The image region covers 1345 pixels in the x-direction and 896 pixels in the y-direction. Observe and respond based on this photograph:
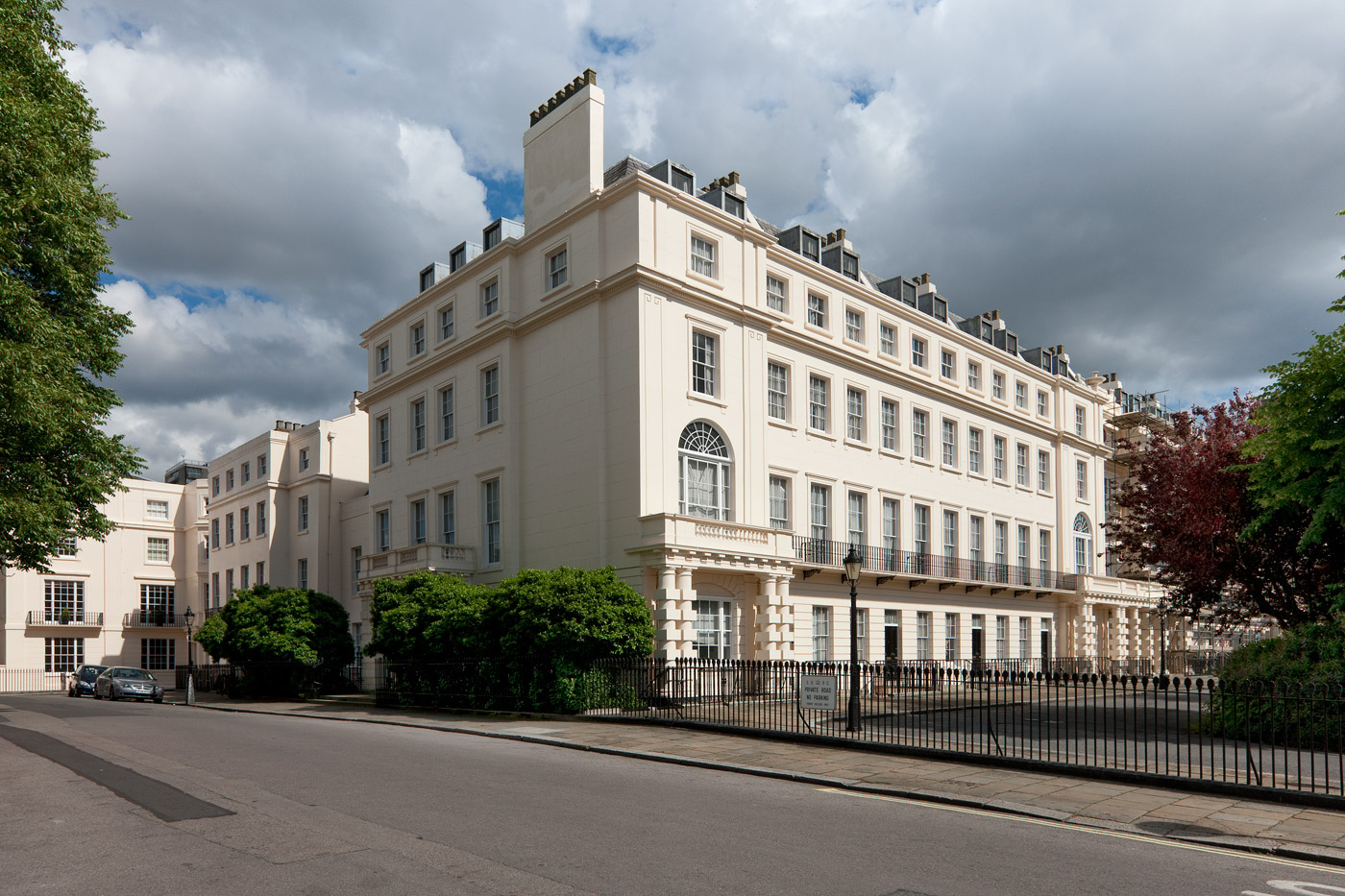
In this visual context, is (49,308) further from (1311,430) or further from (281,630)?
(1311,430)

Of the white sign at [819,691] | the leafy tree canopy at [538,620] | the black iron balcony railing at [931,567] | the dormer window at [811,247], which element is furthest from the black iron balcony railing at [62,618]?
the white sign at [819,691]

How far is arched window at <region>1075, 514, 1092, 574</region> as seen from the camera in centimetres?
4578

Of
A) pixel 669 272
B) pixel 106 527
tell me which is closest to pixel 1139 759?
pixel 669 272

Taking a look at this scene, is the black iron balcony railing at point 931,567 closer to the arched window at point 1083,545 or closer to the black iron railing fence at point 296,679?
the arched window at point 1083,545

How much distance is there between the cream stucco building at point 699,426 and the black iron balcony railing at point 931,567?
11cm

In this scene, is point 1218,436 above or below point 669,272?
below

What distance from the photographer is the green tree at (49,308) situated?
16656mm

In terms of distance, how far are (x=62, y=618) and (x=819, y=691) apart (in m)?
50.5

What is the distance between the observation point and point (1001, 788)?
11938 millimetres

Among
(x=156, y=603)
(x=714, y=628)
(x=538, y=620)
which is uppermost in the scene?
(x=538, y=620)

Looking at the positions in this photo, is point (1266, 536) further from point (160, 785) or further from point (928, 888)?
point (160, 785)

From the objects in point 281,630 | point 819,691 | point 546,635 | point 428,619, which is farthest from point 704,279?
point 281,630

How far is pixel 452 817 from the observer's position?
9.41m

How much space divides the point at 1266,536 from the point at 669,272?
16.0 metres
